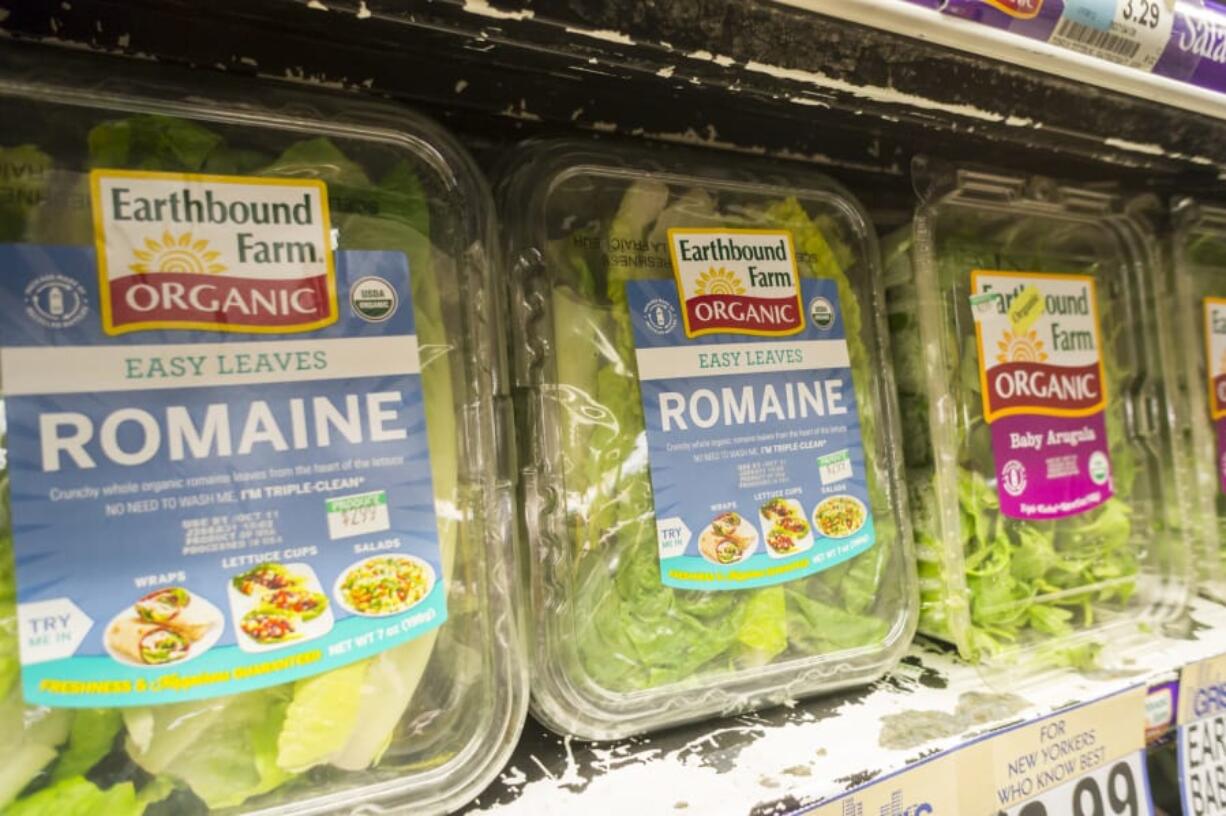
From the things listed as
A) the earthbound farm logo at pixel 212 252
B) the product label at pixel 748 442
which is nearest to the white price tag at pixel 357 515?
the earthbound farm logo at pixel 212 252

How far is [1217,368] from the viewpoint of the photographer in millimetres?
1063

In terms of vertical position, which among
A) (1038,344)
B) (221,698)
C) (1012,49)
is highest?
(1012,49)

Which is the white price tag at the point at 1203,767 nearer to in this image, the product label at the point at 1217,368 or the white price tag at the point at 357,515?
the product label at the point at 1217,368

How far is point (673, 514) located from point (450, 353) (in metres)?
0.25

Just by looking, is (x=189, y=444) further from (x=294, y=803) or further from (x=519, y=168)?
(x=519, y=168)

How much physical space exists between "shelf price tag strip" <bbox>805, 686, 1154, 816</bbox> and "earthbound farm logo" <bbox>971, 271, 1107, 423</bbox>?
320 mm

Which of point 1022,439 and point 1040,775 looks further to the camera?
point 1022,439

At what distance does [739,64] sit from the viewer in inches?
23.8

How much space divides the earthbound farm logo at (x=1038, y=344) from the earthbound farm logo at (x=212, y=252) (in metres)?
0.70

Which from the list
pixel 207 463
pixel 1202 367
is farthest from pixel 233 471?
pixel 1202 367

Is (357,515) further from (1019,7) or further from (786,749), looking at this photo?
(1019,7)

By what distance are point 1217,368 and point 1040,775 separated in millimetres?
708

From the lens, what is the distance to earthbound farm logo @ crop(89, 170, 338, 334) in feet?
1.80

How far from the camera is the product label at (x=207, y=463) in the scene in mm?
509
